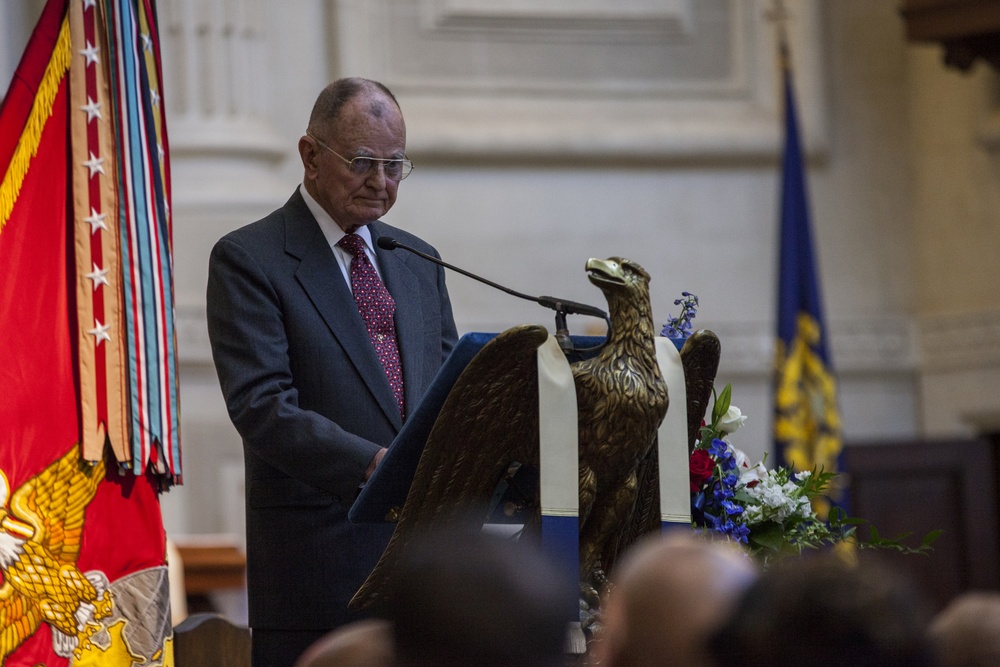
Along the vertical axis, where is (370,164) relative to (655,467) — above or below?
above

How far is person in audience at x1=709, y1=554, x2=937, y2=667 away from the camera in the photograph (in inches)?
48.4

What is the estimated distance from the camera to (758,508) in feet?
9.78

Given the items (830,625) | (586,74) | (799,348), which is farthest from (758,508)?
(586,74)

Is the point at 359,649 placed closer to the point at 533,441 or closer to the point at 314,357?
the point at 533,441

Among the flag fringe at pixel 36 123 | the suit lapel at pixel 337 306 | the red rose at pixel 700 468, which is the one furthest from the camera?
the flag fringe at pixel 36 123

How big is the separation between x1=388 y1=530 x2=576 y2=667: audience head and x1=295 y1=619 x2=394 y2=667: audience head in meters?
0.06

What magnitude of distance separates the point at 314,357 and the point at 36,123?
3.63ft

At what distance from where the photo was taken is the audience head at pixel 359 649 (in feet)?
4.77

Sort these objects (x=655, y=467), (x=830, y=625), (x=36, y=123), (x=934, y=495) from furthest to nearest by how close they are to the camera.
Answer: (x=934, y=495), (x=36, y=123), (x=655, y=467), (x=830, y=625)

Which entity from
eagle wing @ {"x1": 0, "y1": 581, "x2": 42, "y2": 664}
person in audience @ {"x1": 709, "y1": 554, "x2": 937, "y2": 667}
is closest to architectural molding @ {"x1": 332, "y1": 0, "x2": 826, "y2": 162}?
eagle wing @ {"x1": 0, "y1": 581, "x2": 42, "y2": 664}

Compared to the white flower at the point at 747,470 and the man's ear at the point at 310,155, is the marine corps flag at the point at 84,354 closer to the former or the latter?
the man's ear at the point at 310,155

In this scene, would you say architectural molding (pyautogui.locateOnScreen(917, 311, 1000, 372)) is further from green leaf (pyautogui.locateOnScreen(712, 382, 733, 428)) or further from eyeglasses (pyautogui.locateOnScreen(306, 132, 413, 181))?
eyeglasses (pyautogui.locateOnScreen(306, 132, 413, 181))

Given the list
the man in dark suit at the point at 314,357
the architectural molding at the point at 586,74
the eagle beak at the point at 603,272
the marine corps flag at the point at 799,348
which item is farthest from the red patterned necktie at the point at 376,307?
the marine corps flag at the point at 799,348

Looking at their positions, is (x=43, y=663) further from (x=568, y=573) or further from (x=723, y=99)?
(x=723, y=99)
